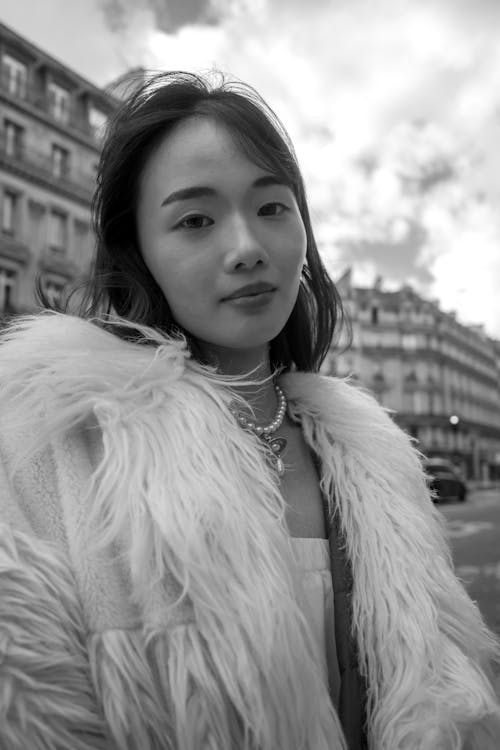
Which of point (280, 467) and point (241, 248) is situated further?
point (280, 467)

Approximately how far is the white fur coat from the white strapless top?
0.05m

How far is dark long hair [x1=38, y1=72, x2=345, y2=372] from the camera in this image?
1.12 metres

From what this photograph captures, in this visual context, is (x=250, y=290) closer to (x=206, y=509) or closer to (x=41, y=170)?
(x=206, y=509)

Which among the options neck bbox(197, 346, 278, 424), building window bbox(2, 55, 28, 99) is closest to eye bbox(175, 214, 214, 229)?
neck bbox(197, 346, 278, 424)

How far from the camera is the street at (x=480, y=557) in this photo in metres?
5.34

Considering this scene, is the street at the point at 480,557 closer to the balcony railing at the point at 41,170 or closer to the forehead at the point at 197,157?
the forehead at the point at 197,157

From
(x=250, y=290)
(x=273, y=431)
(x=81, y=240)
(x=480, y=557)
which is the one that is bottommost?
(x=480, y=557)

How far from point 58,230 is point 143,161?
70.1 feet

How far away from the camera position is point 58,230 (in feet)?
69.2

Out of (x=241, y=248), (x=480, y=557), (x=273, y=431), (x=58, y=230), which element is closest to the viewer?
(x=241, y=248)

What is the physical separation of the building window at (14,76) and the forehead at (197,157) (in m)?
21.5

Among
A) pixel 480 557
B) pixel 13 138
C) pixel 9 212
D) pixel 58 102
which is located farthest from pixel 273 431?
pixel 58 102

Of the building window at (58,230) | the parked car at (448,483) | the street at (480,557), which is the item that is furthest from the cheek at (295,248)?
the building window at (58,230)

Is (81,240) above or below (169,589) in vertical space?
above
